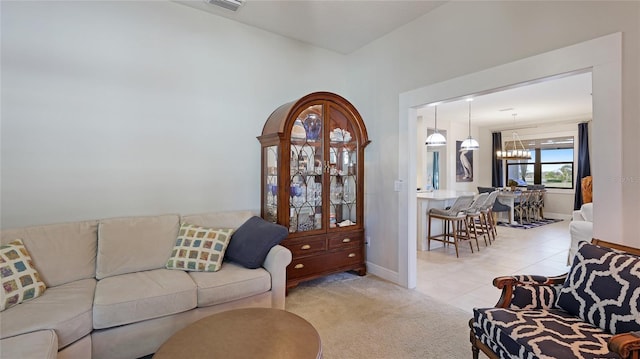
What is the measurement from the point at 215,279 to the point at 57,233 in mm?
1229

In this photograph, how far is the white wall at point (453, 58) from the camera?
182cm

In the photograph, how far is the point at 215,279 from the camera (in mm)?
2223

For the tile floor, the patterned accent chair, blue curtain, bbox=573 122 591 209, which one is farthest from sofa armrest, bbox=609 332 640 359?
blue curtain, bbox=573 122 591 209

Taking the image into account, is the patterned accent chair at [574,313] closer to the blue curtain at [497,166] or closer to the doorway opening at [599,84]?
the doorway opening at [599,84]

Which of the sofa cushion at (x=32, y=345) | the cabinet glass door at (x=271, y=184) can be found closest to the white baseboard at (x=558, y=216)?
the cabinet glass door at (x=271, y=184)

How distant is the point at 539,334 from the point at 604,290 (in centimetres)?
46

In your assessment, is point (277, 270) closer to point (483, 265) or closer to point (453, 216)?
point (483, 265)

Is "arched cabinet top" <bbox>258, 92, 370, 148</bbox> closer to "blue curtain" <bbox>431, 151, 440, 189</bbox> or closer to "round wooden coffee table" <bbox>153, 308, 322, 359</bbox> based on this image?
"round wooden coffee table" <bbox>153, 308, 322, 359</bbox>

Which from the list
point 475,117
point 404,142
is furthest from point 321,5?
point 475,117

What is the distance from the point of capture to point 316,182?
11.0 feet

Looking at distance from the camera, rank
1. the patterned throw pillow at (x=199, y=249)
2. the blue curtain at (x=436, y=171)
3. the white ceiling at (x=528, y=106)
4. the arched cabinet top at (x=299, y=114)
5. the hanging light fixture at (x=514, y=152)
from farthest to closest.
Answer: the blue curtain at (x=436, y=171), the hanging light fixture at (x=514, y=152), the white ceiling at (x=528, y=106), the arched cabinet top at (x=299, y=114), the patterned throw pillow at (x=199, y=249)

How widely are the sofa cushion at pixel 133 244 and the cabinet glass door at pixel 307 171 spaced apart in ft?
3.88

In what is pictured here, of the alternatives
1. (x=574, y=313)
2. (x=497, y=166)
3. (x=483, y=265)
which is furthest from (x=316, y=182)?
(x=497, y=166)

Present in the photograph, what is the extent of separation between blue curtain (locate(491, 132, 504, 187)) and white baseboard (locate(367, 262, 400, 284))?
7.16 metres
